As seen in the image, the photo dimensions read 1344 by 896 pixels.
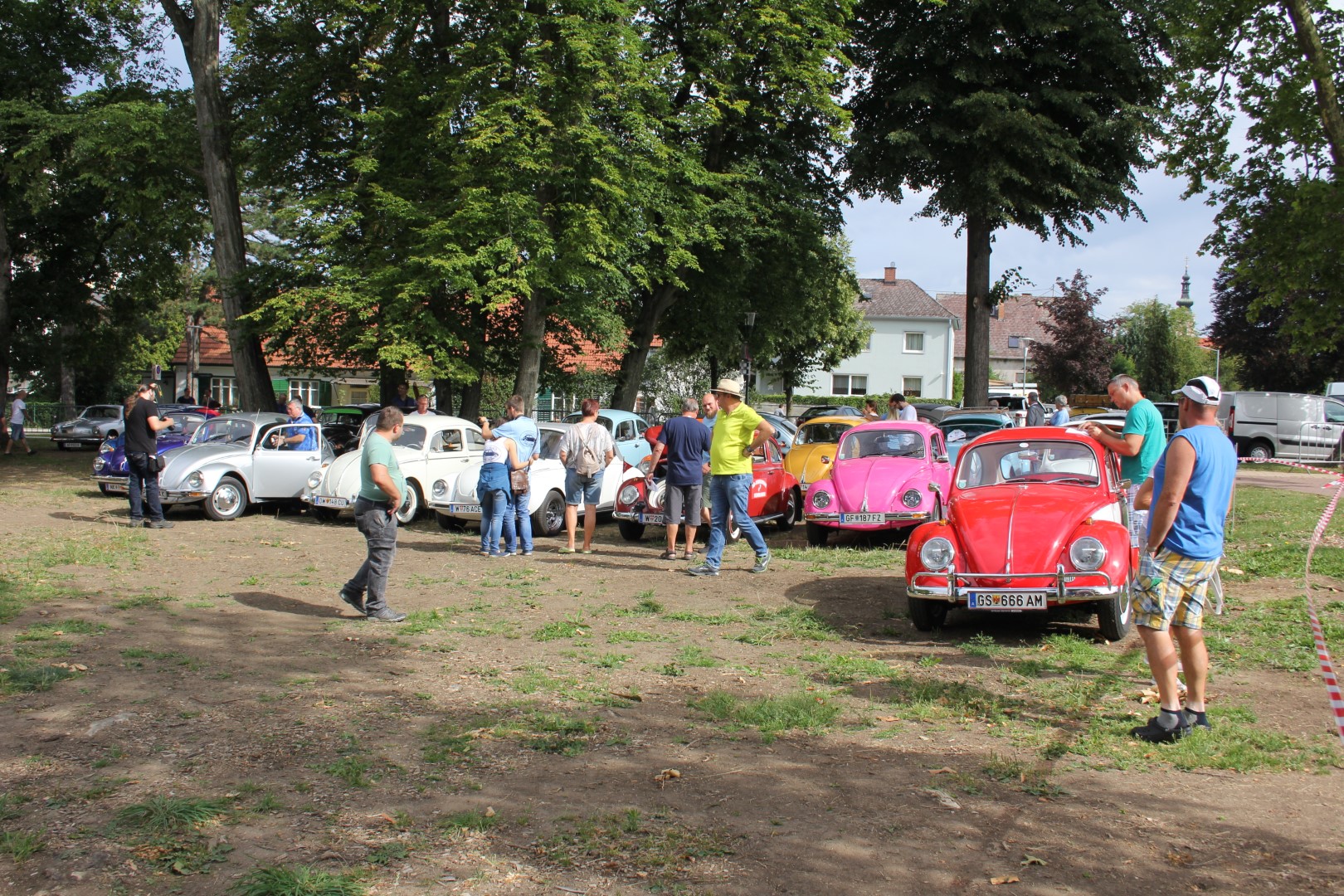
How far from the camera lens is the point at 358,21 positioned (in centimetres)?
2375

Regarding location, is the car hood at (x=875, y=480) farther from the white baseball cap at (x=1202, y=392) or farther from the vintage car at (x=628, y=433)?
the white baseball cap at (x=1202, y=392)

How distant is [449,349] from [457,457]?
585cm

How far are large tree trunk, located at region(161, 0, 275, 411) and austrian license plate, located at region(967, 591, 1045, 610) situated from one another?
66.7 ft

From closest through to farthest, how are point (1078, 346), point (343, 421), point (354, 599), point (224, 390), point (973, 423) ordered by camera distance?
point (354, 599)
point (973, 423)
point (343, 421)
point (1078, 346)
point (224, 390)

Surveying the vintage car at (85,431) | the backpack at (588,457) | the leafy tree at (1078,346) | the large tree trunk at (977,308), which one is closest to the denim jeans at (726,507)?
the backpack at (588,457)

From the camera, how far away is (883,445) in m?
14.4

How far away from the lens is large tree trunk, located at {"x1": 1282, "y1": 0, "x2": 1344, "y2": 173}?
17.3 metres

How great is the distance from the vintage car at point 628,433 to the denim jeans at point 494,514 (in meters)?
5.23

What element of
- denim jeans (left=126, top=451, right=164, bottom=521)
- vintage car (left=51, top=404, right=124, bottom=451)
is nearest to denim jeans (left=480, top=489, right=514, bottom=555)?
denim jeans (left=126, top=451, right=164, bottom=521)

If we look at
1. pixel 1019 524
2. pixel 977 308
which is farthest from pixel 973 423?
pixel 1019 524

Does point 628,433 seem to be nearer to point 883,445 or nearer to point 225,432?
point 883,445

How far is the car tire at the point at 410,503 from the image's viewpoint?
16484mm

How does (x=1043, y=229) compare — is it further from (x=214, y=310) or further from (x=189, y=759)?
(x=214, y=310)

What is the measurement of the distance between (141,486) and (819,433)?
35.5ft
